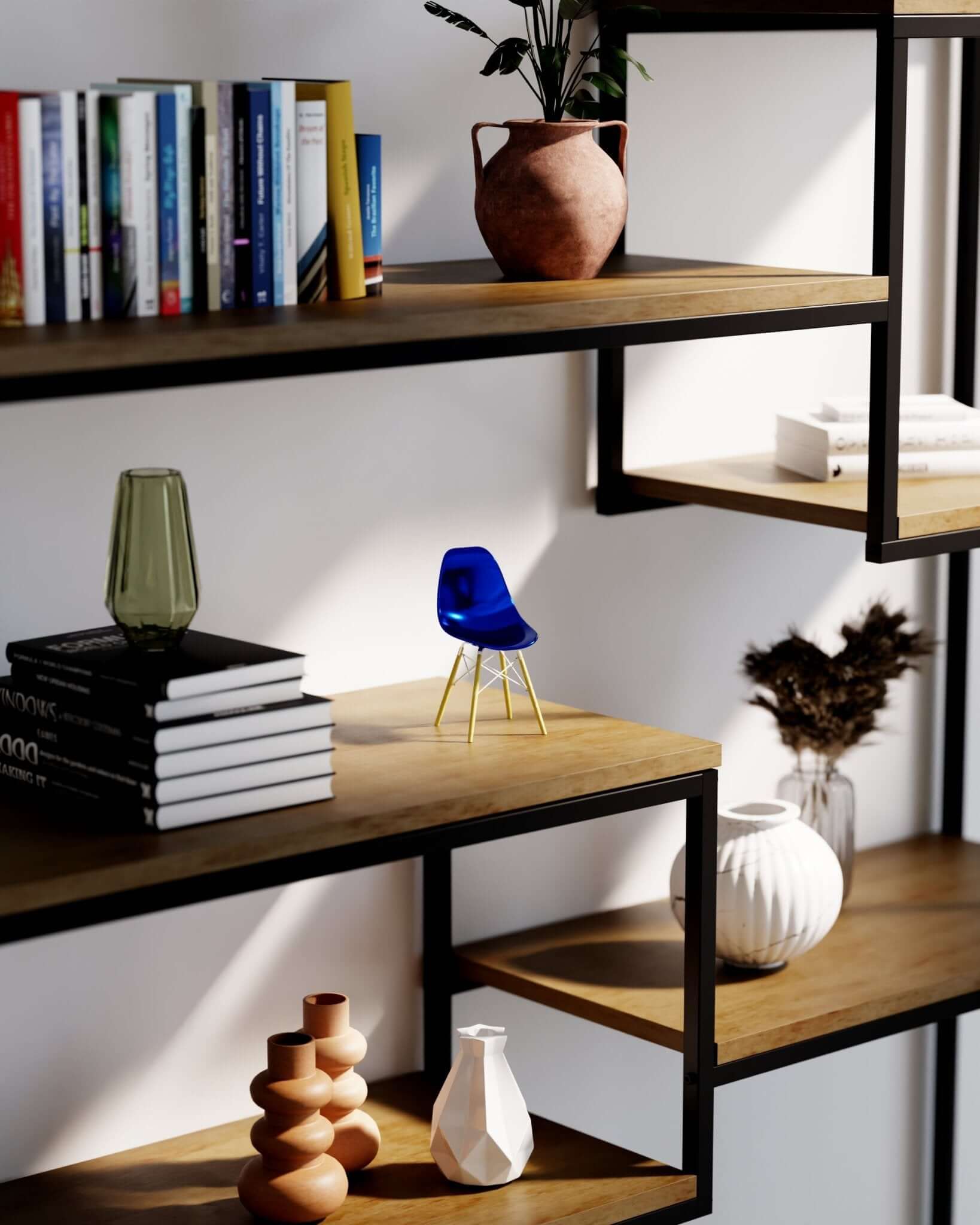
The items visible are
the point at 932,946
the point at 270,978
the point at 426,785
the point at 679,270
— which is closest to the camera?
the point at 426,785

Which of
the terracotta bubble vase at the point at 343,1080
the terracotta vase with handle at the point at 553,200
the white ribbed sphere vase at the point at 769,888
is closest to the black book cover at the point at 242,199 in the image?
the terracotta vase with handle at the point at 553,200

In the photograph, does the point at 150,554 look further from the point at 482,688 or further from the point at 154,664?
the point at 482,688

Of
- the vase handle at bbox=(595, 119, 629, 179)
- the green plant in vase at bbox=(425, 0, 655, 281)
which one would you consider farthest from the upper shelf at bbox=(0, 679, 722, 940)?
the vase handle at bbox=(595, 119, 629, 179)

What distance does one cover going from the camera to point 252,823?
1.54m

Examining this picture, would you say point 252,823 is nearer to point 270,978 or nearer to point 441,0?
point 270,978

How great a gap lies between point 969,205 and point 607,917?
1.11 meters

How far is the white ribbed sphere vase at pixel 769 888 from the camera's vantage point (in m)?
2.04

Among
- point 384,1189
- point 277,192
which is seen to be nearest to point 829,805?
point 384,1189

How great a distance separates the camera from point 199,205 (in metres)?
1.52

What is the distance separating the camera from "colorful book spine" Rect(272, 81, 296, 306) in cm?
155

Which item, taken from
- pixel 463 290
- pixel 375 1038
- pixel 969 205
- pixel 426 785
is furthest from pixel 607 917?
pixel 969 205

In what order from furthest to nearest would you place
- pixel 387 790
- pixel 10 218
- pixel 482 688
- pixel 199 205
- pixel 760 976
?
pixel 760 976 → pixel 482 688 → pixel 387 790 → pixel 199 205 → pixel 10 218

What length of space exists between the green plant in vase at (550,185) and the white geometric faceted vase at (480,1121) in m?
0.79

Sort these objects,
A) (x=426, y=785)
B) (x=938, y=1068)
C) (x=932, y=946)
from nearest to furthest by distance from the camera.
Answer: (x=426, y=785)
(x=932, y=946)
(x=938, y=1068)
